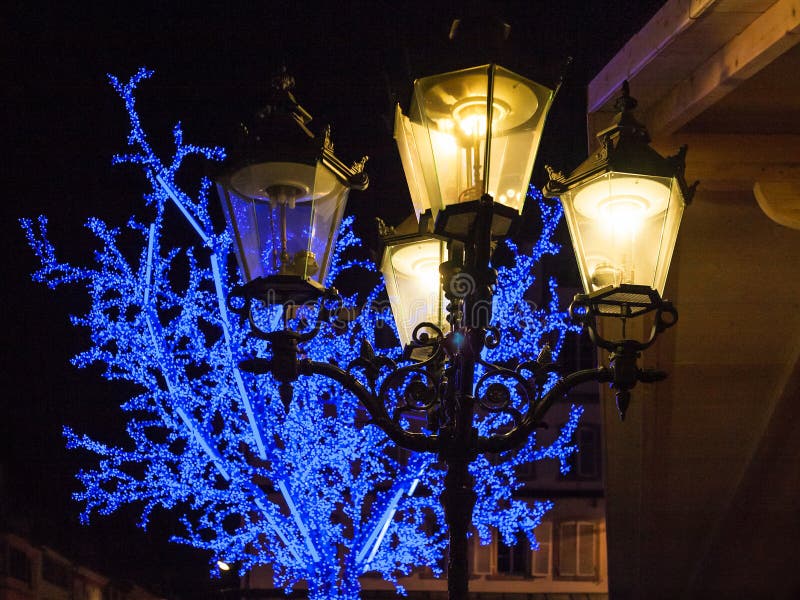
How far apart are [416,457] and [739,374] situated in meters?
5.32

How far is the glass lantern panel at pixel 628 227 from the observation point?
Answer: 3.62m

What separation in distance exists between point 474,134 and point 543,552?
857 inches

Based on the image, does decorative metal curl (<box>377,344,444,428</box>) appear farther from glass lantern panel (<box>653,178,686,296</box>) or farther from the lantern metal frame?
glass lantern panel (<box>653,178,686,296</box>)

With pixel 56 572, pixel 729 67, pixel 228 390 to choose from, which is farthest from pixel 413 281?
pixel 56 572

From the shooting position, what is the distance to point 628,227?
3660 mm

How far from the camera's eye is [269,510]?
1191cm

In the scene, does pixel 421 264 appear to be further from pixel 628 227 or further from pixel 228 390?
→ pixel 228 390

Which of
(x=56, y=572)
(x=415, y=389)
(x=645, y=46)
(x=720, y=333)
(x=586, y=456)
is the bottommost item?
(x=56, y=572)

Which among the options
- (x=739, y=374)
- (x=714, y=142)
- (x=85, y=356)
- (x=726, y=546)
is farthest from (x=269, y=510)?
(x=714, y=142)

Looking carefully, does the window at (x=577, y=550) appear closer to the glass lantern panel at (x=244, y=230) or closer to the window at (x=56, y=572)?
the window at (x=56, y=572)

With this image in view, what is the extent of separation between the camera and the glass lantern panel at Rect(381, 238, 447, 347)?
455 cm

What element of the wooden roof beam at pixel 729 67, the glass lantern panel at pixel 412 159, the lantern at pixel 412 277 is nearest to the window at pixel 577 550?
the wooden roof beam at pixel 729 67

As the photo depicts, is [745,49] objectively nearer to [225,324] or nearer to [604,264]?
[604,264]

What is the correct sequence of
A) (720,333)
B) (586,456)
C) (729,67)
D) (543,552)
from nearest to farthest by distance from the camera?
1. (729,67)
2. (720,333)
3. (543,552)
4. (586,456)
